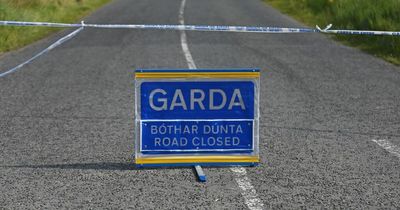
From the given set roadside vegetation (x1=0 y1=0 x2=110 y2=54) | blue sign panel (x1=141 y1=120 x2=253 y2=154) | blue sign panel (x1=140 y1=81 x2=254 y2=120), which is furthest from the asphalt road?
roadside vegetation (x1=0 y1=0 x2=110 y2=54)

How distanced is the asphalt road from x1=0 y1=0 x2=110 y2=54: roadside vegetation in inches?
29.9

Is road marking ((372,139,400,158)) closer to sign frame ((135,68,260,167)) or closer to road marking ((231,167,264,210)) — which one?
sign frame ((135,68,260,167))

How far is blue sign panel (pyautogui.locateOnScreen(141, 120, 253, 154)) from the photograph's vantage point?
6.67 m

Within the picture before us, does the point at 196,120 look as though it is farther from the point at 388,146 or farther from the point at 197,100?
the point at 388,146

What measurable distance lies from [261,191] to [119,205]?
1.18 metres

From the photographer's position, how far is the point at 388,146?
753 centimetres

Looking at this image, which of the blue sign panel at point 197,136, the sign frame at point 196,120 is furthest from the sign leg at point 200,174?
the blue sign panel at point 197,136

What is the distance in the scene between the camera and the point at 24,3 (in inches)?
923

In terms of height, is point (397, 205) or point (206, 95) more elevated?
point (206, 95)

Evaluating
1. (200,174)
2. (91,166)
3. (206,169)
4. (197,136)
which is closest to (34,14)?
(91,166)

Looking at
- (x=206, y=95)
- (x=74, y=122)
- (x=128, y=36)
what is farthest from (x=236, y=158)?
(x=128, y=36)

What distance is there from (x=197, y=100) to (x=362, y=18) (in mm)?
12746

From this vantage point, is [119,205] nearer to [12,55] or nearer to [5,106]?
[5,106]

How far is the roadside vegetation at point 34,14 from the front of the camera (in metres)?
17.2
